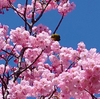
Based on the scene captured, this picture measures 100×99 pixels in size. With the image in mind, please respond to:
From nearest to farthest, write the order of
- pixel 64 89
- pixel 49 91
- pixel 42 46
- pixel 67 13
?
pixel 64 89, pixel 49 91, pixel 42 46, pixel 67 13

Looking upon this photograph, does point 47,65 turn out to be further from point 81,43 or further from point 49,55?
point 81,43

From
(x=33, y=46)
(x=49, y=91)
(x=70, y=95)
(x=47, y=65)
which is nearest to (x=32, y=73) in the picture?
(x=47, y=65)

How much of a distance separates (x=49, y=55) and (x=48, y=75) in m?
2.12

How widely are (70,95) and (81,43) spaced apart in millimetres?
2842

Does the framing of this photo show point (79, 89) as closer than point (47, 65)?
Yes

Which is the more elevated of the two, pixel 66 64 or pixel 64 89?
pixel 66 64

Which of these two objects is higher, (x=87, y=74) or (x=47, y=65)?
(x=47, y=65)

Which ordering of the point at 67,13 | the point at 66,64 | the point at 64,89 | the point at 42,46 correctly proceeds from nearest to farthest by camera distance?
the point at 64,89 < the point at 42,46 < the point at 66,64 < the point at 67,13

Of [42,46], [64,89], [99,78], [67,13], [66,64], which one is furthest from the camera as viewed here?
[67,13]

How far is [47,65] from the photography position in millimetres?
9023

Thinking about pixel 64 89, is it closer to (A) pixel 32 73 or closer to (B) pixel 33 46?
(B) pixel 33 46

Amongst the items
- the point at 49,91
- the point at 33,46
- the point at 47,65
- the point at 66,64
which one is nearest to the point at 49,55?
the point at 47,65

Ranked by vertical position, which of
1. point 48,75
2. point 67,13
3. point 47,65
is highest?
point 67,13

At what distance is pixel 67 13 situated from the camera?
10.4 meters
